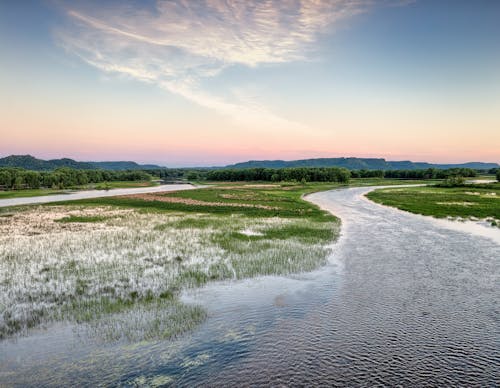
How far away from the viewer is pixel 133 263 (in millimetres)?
18328

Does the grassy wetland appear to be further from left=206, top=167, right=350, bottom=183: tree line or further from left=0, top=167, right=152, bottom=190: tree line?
left=206, top=167, right=350, bottom=183: tree line

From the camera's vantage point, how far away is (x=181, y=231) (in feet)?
93.4

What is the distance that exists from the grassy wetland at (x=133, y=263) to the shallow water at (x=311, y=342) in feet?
3.48

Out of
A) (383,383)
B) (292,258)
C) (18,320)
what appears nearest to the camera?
(383,383)

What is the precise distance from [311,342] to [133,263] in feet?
40.9

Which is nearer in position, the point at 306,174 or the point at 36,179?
the point at 36,179

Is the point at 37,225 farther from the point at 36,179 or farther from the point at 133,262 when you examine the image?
the point at 36,179

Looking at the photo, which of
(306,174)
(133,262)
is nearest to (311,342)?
(133,262)

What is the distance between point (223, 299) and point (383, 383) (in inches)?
282

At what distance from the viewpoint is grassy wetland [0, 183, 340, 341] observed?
1151cm

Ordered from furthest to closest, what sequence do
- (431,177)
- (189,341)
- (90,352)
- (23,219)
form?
(431,177), (23,219), (189,341), (90,352)

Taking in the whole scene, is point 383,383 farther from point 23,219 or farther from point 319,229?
point 23,219

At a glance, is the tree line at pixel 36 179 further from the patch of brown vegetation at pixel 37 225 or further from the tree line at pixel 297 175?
the patch of brown vegetation at pixel 37 225

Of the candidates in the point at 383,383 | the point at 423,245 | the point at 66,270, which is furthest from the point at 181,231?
the point at 383,383
